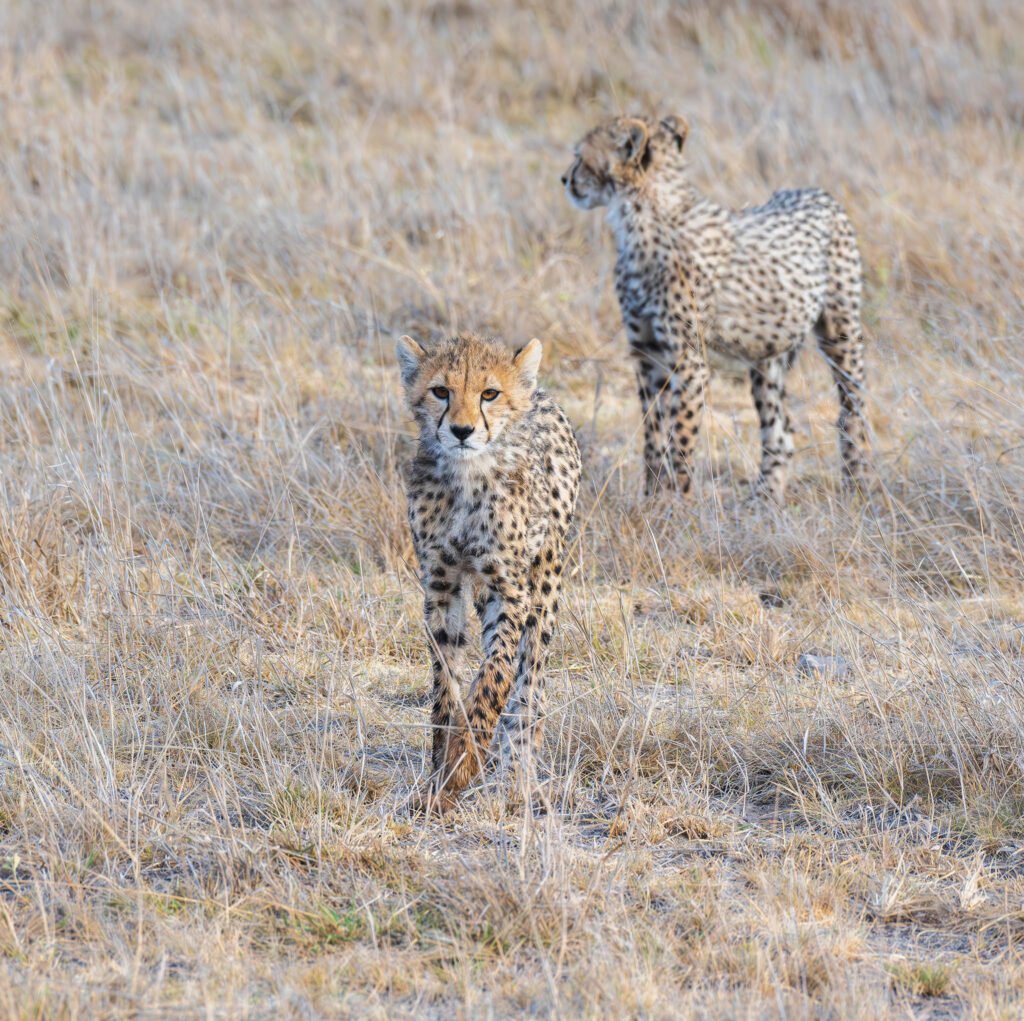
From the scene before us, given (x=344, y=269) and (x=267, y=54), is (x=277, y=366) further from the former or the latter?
(x=267, y=54)

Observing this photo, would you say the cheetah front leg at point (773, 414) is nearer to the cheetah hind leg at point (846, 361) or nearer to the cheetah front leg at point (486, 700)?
the cheetah hind leg at point (846, 361)

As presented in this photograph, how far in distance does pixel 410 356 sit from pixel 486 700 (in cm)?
72

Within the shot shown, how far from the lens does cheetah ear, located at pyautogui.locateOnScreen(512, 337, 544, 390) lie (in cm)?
335

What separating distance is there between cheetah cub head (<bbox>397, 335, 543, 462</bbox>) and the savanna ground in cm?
60

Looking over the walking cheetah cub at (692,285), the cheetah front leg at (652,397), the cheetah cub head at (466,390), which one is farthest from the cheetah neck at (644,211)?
the cheetah cub head at (466,390)

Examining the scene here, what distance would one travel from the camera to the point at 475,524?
11.0 feet

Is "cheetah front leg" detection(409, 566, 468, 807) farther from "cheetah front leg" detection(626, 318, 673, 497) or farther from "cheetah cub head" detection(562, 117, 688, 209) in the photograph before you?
"cheetah cub head" detection(562, 117, 688, 209)

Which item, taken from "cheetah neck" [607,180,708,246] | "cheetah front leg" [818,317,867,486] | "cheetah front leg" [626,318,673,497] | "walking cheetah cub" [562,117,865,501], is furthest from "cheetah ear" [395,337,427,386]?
"cheetah front leg" [818,317,867,486]

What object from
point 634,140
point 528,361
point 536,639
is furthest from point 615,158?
point 536,639

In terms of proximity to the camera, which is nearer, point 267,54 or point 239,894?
point 239,894

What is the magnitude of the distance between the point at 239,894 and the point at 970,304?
416 centimetres

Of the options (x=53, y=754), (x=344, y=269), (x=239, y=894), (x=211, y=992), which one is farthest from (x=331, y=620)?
(x=344, y=269)

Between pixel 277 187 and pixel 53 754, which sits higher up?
pixel 277 187

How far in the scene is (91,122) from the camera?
7.48m
